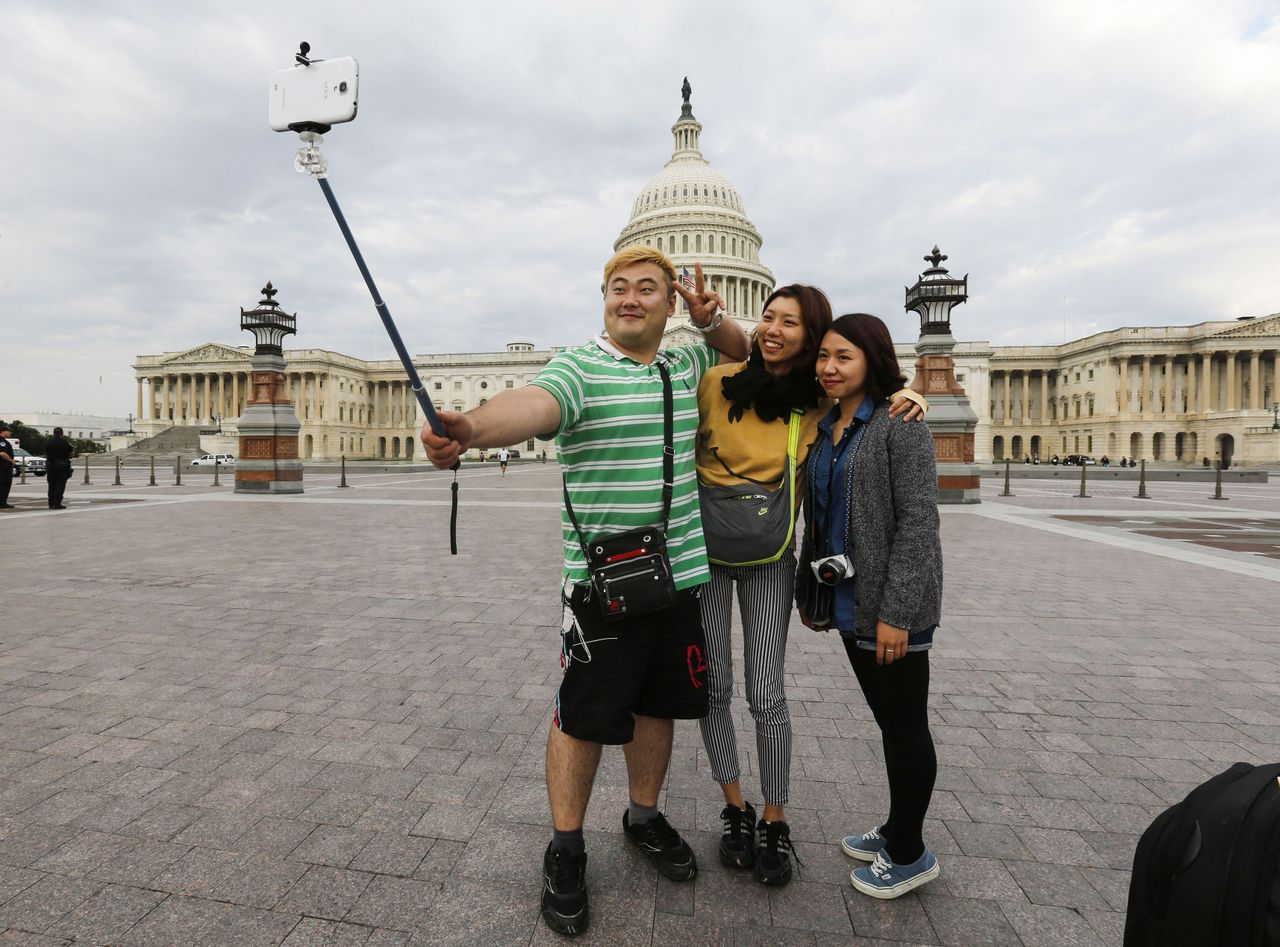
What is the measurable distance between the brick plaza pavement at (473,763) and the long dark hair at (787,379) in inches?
73.8

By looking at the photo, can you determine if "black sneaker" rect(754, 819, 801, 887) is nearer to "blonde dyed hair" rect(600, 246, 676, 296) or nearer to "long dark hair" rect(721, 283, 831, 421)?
"long dark hair" rect(721, 283, 831, 421)

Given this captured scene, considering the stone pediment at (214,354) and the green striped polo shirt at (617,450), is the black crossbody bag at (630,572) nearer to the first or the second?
the green striped polo shirt at (617,450)

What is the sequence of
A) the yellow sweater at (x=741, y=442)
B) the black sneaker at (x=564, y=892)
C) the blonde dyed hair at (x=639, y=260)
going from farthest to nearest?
the yellow sweater at (x=741, y=442) → the blonde dyed hair at (x=639, y=260) → the black sneaker at (x=564, y=892)

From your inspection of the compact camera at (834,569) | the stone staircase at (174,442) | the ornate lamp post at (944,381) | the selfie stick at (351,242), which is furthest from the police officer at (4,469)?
the stone staircase at (174,442)

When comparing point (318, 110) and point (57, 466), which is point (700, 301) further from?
point (57, 466)

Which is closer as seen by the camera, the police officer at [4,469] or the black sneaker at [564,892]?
the black sneaker at [564,892]

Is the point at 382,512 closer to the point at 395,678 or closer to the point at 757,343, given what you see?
the point at 395,678

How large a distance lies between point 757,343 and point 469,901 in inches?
95.3

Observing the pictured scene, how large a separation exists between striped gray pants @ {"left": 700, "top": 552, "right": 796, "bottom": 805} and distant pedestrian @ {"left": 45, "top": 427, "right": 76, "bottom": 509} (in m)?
19.3

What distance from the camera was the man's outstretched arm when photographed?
1.96 metres

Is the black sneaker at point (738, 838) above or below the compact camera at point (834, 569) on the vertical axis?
below

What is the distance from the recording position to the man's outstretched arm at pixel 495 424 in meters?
1.96

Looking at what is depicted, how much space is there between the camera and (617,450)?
249 centimetres

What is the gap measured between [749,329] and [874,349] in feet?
252
